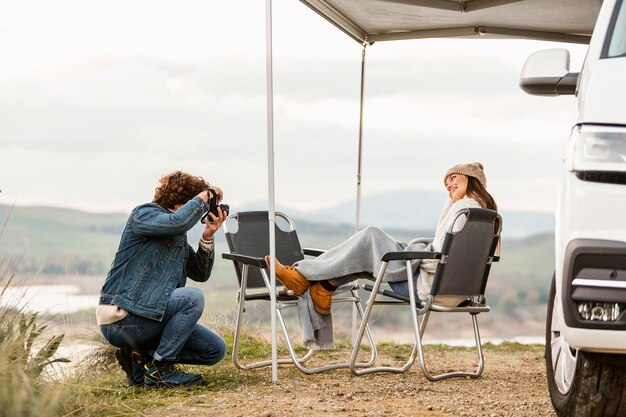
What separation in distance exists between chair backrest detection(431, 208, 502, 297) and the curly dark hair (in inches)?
54.4

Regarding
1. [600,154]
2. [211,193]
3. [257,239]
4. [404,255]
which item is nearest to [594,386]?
[600,154]

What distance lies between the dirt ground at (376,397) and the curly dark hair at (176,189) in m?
1.02

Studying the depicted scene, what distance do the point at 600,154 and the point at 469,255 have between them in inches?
98.9

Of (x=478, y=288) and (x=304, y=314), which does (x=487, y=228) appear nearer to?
(x=478, y=288)

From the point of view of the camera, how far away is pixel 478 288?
222 inches

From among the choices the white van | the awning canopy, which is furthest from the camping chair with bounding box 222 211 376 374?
the white van

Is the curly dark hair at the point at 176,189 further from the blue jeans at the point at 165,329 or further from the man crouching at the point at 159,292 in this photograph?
the blue jeans at the point at 165,329

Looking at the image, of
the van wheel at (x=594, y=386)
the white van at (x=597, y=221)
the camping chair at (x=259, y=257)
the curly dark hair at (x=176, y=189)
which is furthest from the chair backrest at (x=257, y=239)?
the white van at (x=597, y=221)

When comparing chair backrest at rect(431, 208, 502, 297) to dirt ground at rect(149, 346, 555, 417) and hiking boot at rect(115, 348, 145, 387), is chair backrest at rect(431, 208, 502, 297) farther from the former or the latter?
hiking boot at rect(115, 348, 145, 387)

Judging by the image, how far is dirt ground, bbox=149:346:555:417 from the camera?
450cm

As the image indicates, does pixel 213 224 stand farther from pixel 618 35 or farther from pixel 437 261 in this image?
pixel 618 35

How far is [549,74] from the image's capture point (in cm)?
376

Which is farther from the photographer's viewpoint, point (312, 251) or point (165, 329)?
point (312, 251)

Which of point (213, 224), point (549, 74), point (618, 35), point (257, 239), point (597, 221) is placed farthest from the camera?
point (257, 239)
